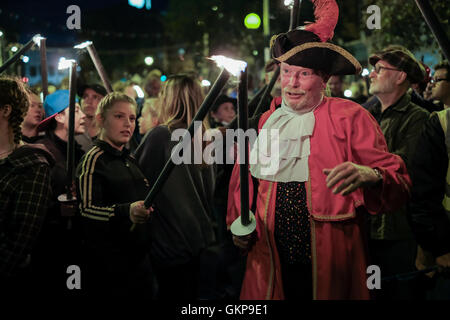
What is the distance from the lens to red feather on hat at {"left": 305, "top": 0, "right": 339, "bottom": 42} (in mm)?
2797

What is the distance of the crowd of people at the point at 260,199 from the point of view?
2.65m

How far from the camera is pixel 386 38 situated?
30.7 feet

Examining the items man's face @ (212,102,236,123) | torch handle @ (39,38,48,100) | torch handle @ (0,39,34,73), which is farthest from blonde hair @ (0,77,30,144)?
man's face @ (212,102,236,123)

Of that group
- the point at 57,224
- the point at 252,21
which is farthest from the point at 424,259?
the point at 57,224

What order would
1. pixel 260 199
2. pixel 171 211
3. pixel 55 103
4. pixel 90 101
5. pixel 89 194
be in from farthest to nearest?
pixel 90 101 < pixel 55 103 < pixel 171 211 < pixel 89 194 < pixel 260 199

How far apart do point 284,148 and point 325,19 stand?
766 millimetres

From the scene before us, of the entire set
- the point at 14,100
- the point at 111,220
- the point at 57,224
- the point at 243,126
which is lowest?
the point at 57,224

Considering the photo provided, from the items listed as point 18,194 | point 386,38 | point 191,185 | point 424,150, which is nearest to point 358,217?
point 424,150

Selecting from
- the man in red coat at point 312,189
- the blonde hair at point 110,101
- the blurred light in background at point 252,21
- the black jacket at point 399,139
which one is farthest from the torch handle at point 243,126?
the black jacket at point 399,139

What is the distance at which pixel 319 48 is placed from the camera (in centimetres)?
272

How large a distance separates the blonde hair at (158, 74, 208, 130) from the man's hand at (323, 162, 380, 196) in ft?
6.31

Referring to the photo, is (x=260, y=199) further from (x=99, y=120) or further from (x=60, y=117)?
(x=60, y=117)

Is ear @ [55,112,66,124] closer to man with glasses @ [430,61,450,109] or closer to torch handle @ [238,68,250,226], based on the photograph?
torch handle @ [238,68,250,226]

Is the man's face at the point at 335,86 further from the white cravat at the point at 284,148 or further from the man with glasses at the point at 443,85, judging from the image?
the white cravat at the point at 284,148
